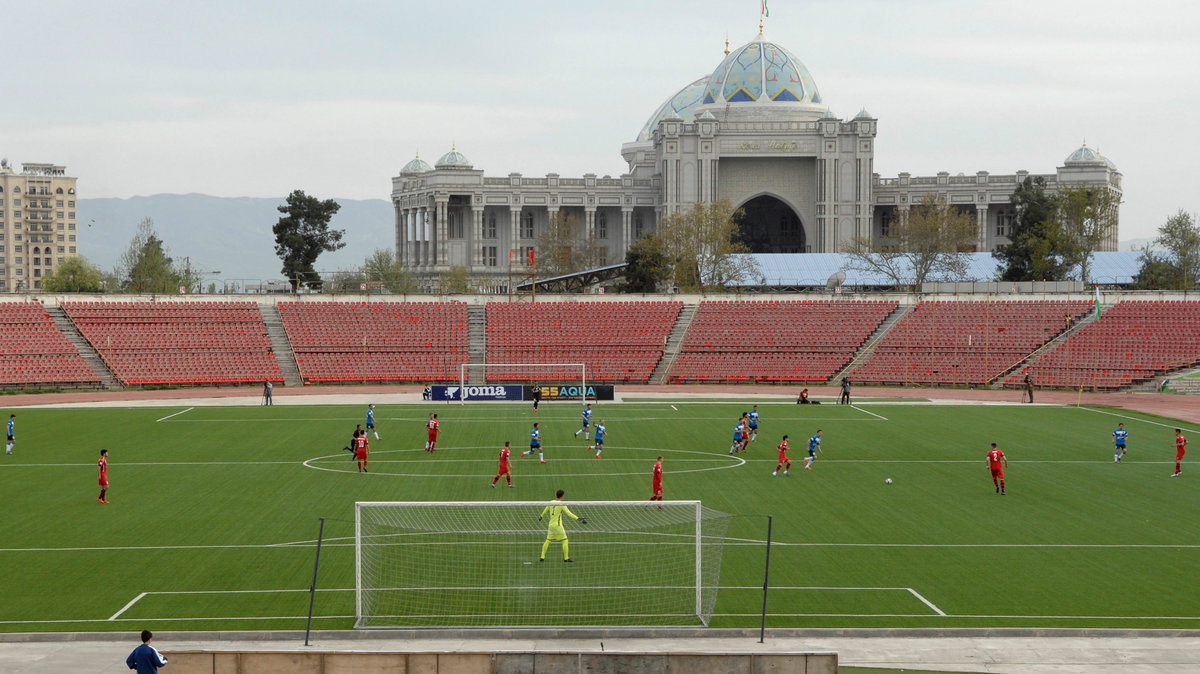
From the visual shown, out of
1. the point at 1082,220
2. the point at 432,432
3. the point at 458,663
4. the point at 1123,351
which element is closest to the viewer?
the point at 458,663

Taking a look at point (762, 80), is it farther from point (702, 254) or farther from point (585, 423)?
point (585, 423)

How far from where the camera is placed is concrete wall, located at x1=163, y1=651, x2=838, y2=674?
52.7 ft

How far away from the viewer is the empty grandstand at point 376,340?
72.1 meters

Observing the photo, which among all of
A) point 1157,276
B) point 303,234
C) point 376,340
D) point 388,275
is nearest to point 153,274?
point 303,234

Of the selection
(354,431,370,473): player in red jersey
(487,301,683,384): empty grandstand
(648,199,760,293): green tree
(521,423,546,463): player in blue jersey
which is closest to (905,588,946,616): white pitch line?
(521,423,546,463): player in blue jersey

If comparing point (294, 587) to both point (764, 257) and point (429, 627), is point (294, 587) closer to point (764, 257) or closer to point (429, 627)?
point (429, 627)

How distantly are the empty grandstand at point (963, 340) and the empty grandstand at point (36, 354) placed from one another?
154 feet

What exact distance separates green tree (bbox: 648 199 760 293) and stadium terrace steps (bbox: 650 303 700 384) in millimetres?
16417

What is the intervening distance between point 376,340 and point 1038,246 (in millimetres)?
58764

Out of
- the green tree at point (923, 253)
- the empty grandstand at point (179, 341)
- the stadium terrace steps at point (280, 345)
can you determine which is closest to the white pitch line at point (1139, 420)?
the stadium terrace steps at point (280, 345)

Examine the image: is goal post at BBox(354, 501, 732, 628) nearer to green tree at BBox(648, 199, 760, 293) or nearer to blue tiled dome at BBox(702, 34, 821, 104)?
green tree at BBox(648, 199, 760, 293)

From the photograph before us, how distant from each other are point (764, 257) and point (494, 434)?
6488 cm

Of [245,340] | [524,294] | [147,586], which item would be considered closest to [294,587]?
[147,586]

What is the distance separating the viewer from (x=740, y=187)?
135m
